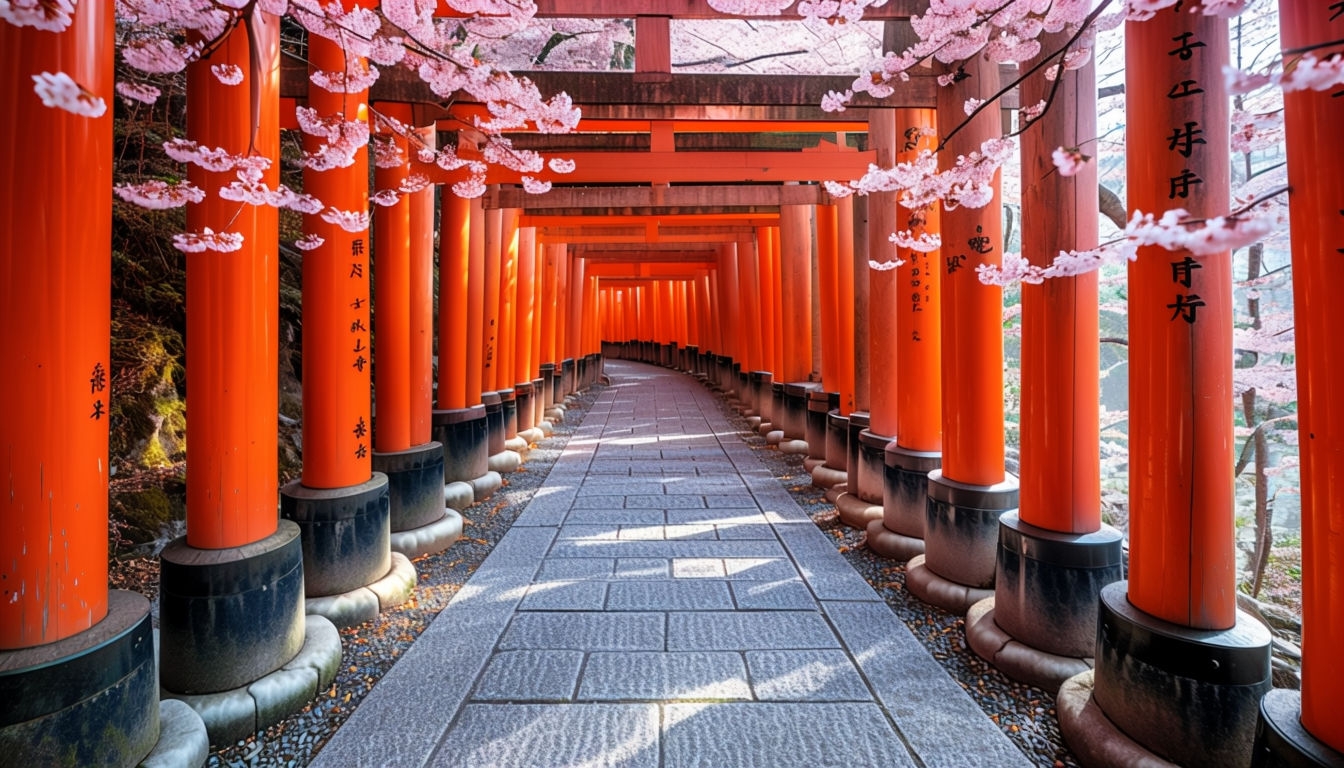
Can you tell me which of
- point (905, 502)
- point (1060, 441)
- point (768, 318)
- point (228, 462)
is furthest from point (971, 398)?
point (768, 318)

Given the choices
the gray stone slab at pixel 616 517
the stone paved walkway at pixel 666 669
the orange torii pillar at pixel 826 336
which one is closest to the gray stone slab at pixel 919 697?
the stone paved walkway at pixel 666 669

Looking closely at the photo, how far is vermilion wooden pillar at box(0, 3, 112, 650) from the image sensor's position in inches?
82.7

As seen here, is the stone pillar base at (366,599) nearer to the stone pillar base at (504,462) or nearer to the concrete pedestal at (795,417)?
the stone pillar base at (504,462)

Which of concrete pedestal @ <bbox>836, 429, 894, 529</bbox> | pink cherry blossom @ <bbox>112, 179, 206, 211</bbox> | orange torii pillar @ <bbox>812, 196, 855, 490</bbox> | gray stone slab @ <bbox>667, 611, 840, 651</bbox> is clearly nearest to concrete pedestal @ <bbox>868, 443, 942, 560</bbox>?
concrete pedestal @ <bbox>836, 429, 894, 529</bbox>

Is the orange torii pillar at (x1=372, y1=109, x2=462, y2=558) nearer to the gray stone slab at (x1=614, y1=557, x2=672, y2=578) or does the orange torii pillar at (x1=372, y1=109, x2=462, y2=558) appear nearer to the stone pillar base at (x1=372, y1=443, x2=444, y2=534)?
the stone pillar base at (x1=372, y1=443, x2=444, y2=534)

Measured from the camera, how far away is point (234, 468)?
3080 millimetres

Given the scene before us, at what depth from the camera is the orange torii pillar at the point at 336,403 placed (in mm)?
4074

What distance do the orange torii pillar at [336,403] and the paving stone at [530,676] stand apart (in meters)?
1.20

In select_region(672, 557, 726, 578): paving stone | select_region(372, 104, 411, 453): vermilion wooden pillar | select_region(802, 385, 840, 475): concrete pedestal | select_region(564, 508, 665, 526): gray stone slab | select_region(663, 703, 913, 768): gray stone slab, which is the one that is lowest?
select_region(663, 703, 913, 768): gray stone slab

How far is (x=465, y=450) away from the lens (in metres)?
7.25

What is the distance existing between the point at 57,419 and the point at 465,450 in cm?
512

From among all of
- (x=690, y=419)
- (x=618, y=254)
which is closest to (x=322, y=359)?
(x=690, y=419)

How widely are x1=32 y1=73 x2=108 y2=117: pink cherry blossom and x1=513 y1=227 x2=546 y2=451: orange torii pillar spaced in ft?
28.0

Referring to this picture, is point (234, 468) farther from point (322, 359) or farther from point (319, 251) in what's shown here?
point (319, 251)
